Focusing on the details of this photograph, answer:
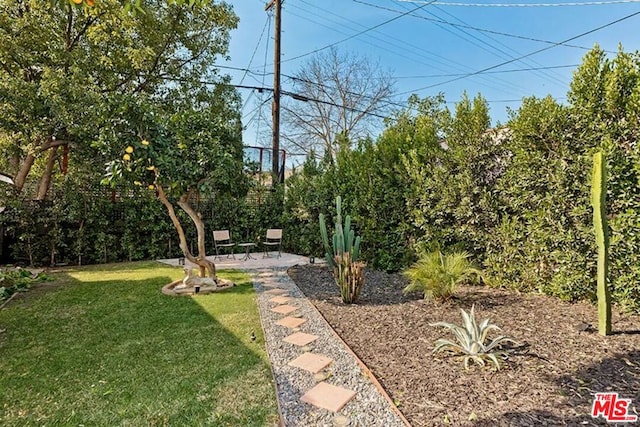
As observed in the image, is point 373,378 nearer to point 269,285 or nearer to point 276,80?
point 269,285

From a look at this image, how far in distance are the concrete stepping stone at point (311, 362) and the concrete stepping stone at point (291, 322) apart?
2.68ft

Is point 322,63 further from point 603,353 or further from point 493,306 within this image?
point 603,353

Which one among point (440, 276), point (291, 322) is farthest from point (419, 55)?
point (291, 322)

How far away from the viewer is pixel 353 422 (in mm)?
2164

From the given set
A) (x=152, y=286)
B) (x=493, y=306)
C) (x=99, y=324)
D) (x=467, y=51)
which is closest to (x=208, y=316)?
(x=99, y=324)

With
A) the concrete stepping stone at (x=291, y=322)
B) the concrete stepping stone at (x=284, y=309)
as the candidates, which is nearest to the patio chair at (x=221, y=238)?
the concrete stepping stone at (x=284, y=309)

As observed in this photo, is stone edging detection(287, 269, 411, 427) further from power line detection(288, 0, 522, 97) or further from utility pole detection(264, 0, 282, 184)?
power line detection(288, 0, 522, 97)

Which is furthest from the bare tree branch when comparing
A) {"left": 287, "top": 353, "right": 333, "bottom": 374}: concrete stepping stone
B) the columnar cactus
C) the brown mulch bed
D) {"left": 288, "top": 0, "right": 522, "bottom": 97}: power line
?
{"left": 287, "top": 353, "right": 333, "bottom": 374}: concrete stepping stone

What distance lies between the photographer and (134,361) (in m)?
3.10

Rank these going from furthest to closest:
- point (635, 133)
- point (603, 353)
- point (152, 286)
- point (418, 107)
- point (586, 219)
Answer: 1. point (418, 107)
2. point (152, 286)
3. point (586, 219)
4. point (635, 133)
5. point (603, 353)

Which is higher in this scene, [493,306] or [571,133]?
[571,133]

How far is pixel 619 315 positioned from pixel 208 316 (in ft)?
14.9

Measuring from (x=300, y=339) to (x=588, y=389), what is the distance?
234 cm

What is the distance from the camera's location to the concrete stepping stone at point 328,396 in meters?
2.35
